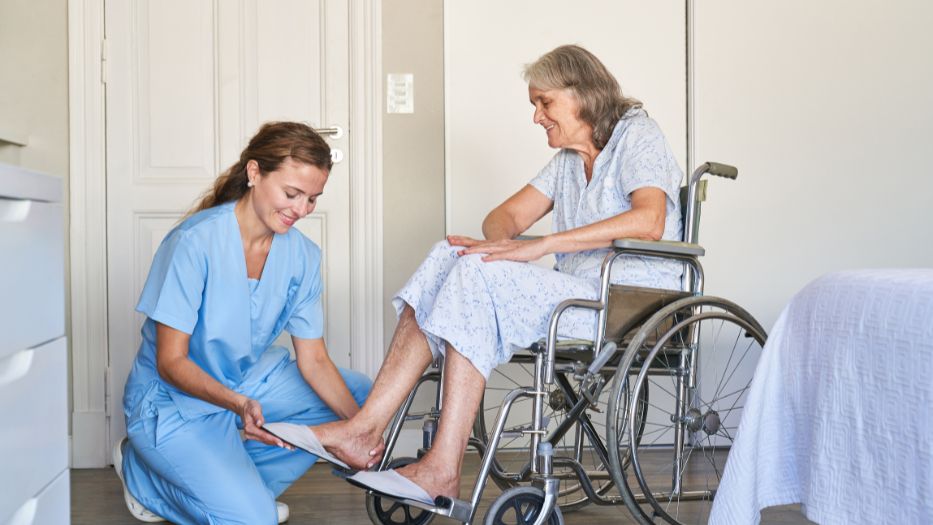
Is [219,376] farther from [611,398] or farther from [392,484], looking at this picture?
[611,398]

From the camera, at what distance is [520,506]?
180cm

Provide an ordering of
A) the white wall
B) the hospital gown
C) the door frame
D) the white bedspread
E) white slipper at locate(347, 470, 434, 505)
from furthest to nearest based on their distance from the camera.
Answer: the white wall → the door frame → the hospital gown → white slipper at locate(347, 470, 434, 505) → the white bedspread

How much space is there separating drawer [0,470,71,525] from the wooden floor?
3.61 feet

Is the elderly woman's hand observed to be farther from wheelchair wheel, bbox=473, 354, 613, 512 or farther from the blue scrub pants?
the blue scrub pants

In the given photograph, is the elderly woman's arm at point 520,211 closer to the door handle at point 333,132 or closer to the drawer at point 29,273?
the door handle at point 333,132

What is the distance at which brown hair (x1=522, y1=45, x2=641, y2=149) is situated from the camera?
228cm

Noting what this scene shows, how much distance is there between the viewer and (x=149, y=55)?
10.1 feet

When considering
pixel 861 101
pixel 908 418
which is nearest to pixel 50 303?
pixel 908 418

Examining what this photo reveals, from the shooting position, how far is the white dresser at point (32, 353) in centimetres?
102

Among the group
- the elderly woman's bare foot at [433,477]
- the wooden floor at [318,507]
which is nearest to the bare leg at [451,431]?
the elderly woman's bare foot at [433,477]

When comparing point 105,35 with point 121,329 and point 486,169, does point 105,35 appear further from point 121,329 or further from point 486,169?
point 486,169

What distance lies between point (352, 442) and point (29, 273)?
2.98ft

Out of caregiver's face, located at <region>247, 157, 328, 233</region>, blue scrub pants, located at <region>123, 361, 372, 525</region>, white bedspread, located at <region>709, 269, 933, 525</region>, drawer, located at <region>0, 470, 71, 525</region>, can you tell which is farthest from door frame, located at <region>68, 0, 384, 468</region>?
drawer, located at <region>0, 470, 71, 525</region>

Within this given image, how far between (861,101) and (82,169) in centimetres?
259
